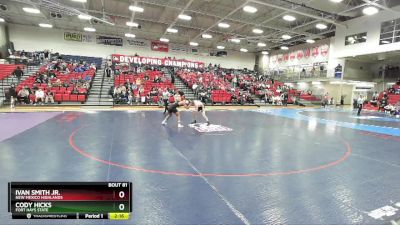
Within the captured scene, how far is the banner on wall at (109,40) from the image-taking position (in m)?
29.6

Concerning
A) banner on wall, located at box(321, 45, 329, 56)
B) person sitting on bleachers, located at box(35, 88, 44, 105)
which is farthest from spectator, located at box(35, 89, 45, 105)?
banner on wall, located at box(321, 45, 329, 56)

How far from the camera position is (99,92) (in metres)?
19.2

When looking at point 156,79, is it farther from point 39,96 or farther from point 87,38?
point 87,38

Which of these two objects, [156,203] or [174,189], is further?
[174,189]

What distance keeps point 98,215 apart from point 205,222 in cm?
137

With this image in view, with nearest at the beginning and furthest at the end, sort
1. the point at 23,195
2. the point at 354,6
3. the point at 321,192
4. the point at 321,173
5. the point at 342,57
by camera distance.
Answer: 1. the point at 23,195
2. the point at 321,192
3. the point at 321,173
4. the point at 354,6
5. the point at 342,57

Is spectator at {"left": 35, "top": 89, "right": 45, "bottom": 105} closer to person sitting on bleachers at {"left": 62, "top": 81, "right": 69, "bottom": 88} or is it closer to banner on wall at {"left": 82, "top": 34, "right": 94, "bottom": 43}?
person sitting on bleachers at {"left": 62, "top": 81, "right": 69, "bottom": 88}

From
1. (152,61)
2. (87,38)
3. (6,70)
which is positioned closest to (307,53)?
(152,61)

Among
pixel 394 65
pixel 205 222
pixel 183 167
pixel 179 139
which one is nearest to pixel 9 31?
pixel 179 139

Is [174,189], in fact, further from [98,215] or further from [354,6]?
[354,6]

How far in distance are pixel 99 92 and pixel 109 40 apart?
44.2 ft

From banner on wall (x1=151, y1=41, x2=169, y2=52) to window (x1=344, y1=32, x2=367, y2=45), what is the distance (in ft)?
68.9

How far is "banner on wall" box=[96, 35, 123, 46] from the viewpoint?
29572 millimetres

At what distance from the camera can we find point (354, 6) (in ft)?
63.2
